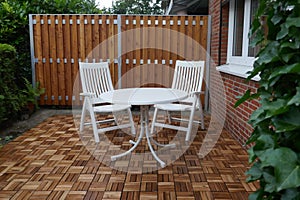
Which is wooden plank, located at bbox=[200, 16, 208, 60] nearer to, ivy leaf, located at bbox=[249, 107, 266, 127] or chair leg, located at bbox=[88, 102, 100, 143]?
chair leg, located at bbox=[88, 102, 100, 143]

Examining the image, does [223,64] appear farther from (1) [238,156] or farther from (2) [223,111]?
(1) [238,156]

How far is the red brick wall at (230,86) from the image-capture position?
3.25 m

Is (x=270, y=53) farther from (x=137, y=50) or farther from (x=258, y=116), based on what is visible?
(x=137, y=50)

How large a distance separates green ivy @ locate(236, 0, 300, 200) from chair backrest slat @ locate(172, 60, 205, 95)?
298 centimetres

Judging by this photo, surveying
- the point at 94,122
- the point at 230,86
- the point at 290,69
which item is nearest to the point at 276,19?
the point at 290,69

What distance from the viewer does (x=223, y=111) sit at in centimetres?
425

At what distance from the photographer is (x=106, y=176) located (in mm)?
2623

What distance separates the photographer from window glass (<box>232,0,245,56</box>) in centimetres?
396

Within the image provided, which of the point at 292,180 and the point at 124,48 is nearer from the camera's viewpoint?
the point at 292,180

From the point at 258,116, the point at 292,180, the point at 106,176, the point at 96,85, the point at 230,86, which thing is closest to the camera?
the point at 292,180

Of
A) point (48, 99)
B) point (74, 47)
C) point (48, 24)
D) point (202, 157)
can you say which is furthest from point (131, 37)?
point (202, 157)

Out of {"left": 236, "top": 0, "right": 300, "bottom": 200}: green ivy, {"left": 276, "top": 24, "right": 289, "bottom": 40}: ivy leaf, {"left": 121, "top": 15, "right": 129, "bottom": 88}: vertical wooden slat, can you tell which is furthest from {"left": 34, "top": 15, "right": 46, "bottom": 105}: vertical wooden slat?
{"left": 276, "top": 24, "right": 289, "bottom": 40}: ivy leaf

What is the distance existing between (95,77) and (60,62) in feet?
4.97

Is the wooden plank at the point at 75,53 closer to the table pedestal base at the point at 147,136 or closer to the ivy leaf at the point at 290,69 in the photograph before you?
the table pedestal base at the point at 147,136
